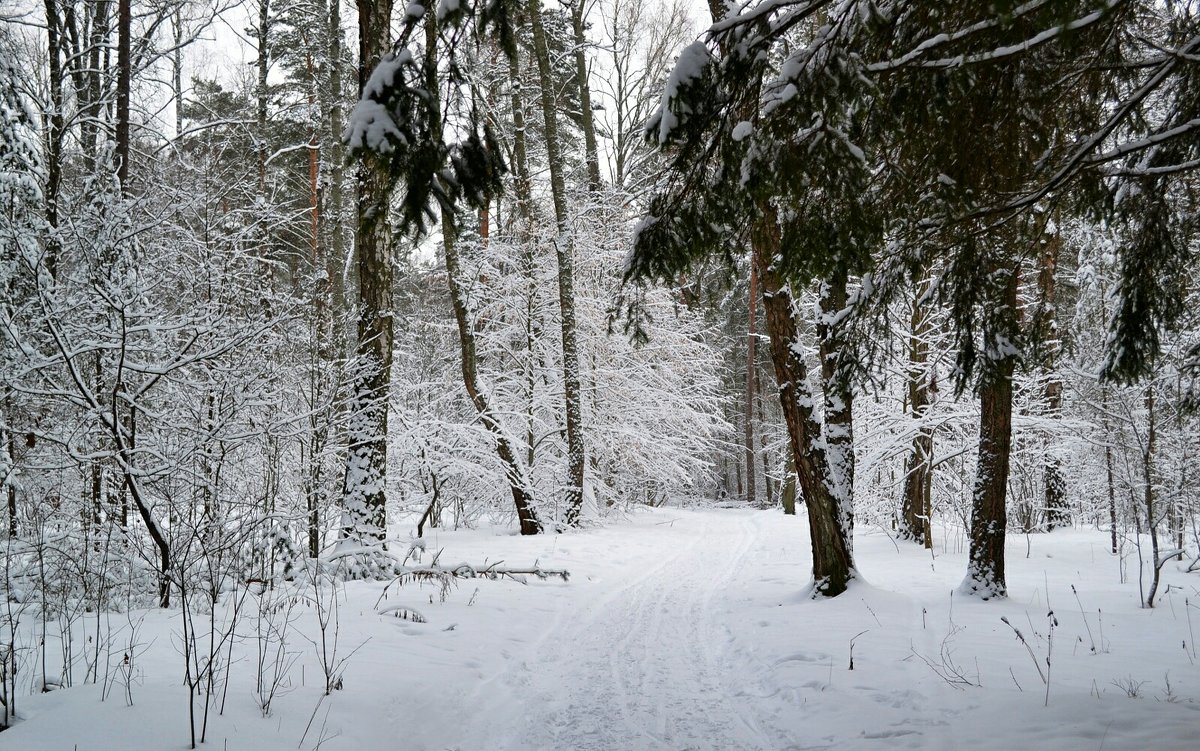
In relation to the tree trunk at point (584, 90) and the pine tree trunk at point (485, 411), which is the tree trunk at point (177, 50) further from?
the tree trunk at point (584, 90)

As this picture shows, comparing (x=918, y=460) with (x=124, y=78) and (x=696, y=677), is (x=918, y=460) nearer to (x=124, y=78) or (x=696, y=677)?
(x=696, y=677)

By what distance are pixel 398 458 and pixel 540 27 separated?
28.1ft

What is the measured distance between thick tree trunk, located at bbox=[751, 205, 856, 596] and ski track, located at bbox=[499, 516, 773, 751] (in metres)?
1.20

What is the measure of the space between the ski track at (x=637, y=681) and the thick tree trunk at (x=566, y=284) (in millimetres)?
5450

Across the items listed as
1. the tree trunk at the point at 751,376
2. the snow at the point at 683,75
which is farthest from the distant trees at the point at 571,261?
the tree trunk at the point at 751,376

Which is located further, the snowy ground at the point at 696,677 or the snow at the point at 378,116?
the snowy ground at the point at 696,677

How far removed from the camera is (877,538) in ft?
42.6

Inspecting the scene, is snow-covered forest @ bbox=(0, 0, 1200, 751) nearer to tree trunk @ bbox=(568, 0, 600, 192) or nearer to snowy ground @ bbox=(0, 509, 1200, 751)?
snowy ground @ bbox=(0, 509, 1200, 751)

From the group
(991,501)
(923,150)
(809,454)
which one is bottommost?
(991,501)

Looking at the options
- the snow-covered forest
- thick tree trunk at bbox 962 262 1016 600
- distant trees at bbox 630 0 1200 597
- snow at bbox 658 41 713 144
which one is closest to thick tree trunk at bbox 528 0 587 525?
the snow-covered forest

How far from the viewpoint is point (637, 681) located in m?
4.69

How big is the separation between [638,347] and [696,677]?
3.28 m

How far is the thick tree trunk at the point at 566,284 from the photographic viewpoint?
1234cm

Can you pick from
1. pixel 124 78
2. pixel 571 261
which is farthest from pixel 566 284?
pixel 124 78
